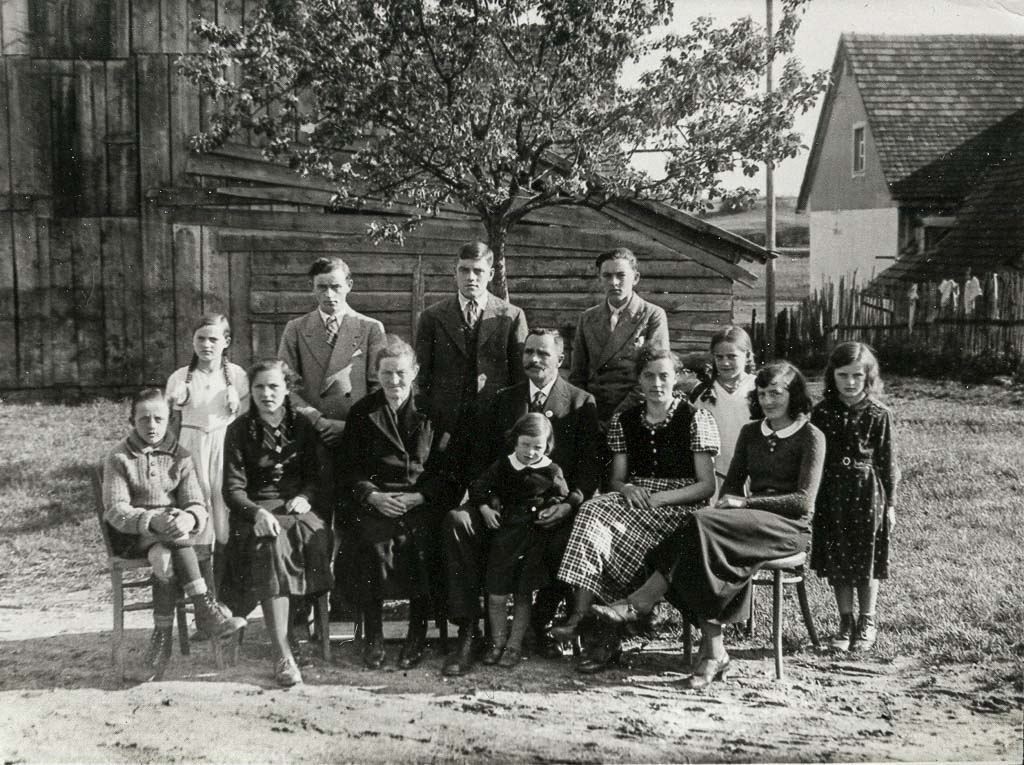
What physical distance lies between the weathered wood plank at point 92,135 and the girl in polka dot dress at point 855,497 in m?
9.59

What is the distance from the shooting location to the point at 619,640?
4633 millimetres

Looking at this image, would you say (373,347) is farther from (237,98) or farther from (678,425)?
(237,98)

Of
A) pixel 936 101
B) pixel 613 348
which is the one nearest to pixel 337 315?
pixel 613 348

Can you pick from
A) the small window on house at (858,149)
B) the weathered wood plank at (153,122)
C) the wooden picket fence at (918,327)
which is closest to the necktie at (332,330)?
the weathered wood plank at (153,122)

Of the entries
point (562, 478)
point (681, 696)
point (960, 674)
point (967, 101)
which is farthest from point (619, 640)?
point (967, 101)

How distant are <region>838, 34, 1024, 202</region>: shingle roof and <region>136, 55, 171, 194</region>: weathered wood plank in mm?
13513

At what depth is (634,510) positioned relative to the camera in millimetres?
4742

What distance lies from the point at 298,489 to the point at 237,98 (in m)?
3.94

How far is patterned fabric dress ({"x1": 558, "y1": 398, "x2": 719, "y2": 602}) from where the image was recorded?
4.59 metres

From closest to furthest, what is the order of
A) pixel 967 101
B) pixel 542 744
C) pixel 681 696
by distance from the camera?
pixel 542 744, pixel 681 696, pixel 967 101

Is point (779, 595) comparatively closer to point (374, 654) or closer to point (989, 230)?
point (374, 654)

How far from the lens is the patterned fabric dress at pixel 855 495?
4836 mm

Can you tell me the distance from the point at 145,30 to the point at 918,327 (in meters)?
11.0

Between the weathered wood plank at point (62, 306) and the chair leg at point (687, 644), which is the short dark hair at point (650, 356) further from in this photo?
the weathered wood plank at point (62, 306)
